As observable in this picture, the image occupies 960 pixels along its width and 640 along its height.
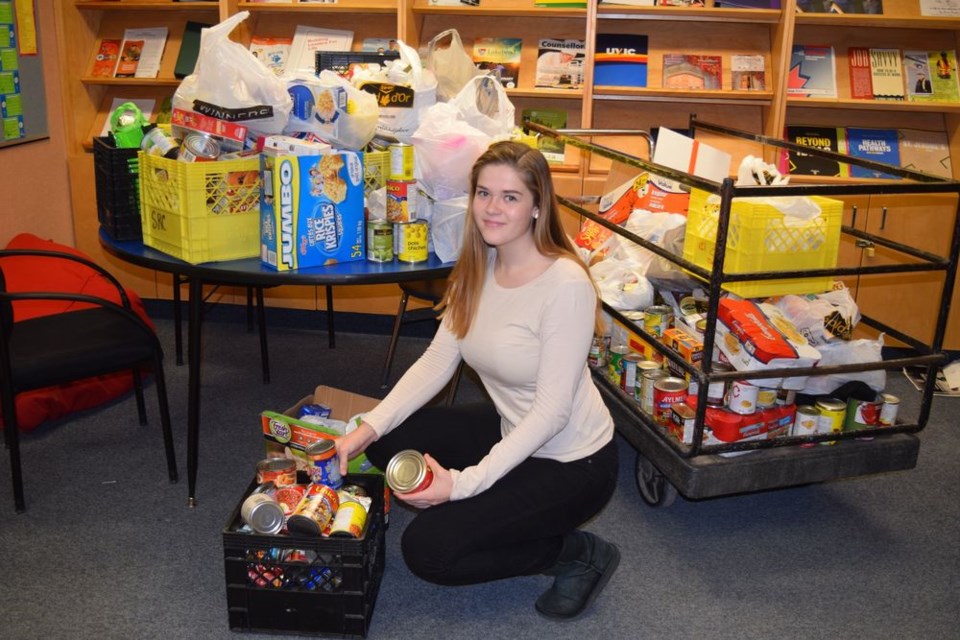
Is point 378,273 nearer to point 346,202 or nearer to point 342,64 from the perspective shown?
point 346,202

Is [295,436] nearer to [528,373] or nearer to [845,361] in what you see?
[528,373]

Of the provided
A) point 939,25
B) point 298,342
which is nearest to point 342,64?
point 298,342

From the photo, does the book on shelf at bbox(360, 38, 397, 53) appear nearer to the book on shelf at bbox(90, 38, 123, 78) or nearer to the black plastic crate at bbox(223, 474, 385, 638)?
the book on shelf at bbox(90, 38, 123, 78)

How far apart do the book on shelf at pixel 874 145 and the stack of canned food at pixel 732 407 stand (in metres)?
1.90

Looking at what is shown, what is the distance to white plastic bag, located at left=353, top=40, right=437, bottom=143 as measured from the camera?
103 inches

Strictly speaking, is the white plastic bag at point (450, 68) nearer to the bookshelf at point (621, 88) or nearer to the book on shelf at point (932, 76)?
the bookshelf at point (621, 88)

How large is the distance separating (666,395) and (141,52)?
3239 mm

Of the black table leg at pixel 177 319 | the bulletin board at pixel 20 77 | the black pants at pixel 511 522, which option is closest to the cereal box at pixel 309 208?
the black pants at pixel 511 522

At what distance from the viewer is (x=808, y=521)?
2695 millimetres

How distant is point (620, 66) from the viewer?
165 inches

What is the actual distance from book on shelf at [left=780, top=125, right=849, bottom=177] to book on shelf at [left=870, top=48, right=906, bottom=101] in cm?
24

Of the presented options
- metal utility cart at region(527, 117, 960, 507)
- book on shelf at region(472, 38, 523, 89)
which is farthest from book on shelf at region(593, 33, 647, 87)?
metal utility cart at region(527, 117, 960, 507)

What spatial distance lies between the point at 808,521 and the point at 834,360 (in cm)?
49

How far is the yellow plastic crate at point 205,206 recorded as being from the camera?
2.31 meters
